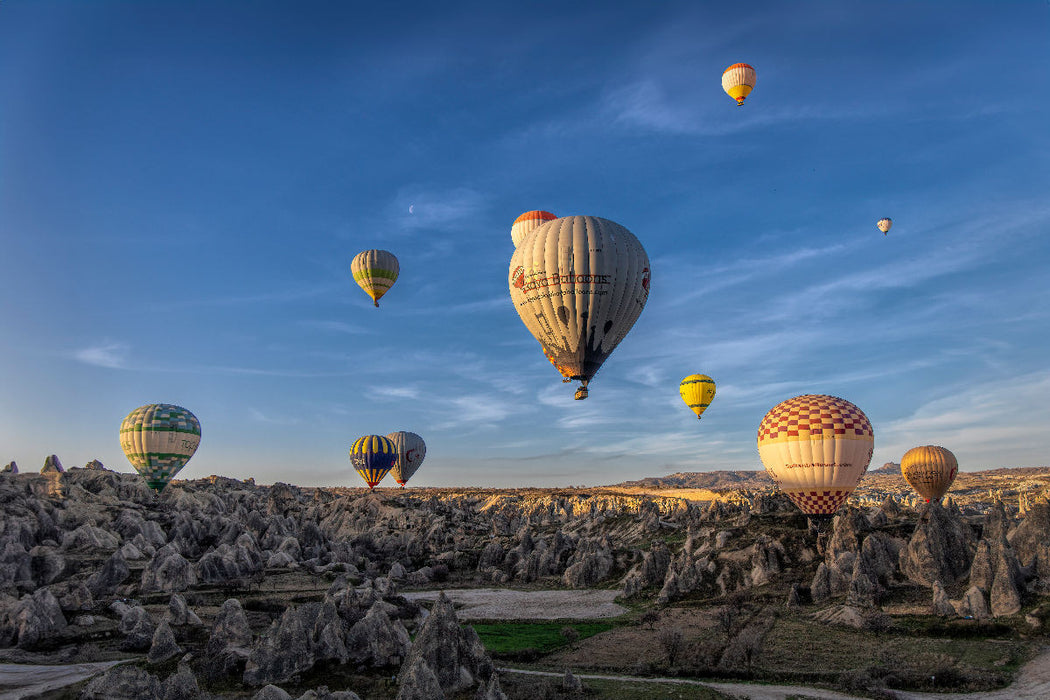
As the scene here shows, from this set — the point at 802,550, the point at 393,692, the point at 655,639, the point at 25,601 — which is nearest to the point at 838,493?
the point at 802,550

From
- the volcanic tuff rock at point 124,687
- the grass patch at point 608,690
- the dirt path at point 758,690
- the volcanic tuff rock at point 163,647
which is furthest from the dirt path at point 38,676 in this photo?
the dirt path at point 758,690

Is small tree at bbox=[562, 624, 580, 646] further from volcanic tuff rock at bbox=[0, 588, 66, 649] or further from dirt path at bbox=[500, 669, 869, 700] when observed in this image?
volcanic tuff rock at bbox=[0, 588, 66, 649]

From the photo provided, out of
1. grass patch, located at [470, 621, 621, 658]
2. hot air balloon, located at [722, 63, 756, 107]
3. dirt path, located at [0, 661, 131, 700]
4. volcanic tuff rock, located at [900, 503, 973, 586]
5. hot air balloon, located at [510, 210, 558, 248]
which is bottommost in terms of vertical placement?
grass patch, located at [470, 621, 621, 658]

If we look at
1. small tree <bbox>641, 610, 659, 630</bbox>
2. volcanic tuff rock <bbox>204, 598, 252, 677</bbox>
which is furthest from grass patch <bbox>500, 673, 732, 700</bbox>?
small tree <bbox>641, 610, 659, 630</bbox>

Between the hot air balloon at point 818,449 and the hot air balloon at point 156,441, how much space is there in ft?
257

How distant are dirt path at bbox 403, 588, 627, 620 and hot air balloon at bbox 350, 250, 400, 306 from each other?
3887 centimetres

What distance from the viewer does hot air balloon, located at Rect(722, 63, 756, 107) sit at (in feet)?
274

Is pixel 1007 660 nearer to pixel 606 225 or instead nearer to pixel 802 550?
pixel 802 550

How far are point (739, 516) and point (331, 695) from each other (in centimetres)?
6426

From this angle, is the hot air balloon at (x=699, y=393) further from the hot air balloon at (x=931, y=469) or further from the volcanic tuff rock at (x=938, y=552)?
the volcanic tuff rock at (x=938, y=552)

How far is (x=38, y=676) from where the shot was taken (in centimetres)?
4516

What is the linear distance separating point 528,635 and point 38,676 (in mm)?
34136

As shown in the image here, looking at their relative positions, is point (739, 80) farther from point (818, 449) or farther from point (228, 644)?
point (228, 644)

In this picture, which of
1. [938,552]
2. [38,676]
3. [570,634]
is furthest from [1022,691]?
[38,676]
